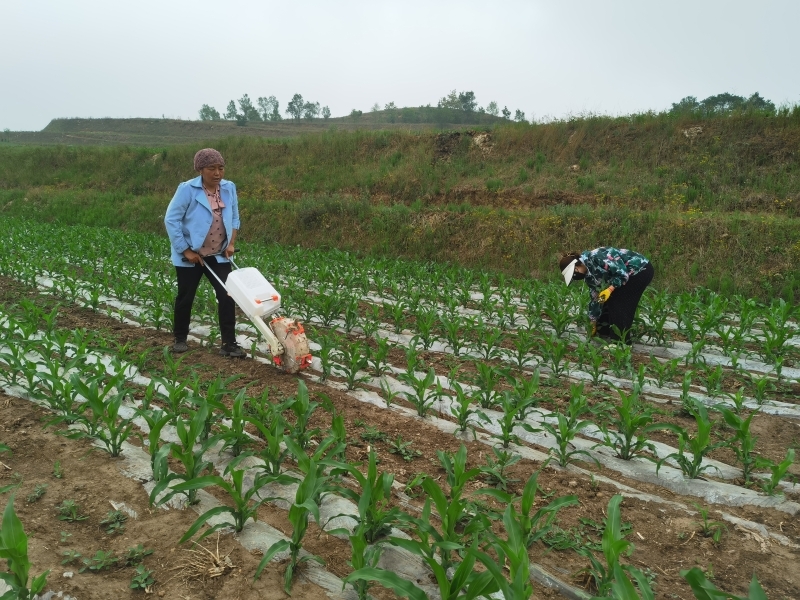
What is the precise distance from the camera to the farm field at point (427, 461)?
230 cm

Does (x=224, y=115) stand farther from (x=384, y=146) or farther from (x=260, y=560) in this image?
(x=260, y=560)

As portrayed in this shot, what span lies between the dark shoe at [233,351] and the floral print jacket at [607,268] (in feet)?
11.4

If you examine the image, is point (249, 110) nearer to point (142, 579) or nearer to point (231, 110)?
point (231, 110)

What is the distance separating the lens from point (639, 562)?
2.45 m

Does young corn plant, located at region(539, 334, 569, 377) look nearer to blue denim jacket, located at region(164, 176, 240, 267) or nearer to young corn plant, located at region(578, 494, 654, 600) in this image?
young corn plant, located at region(578, 494, 654, 600)

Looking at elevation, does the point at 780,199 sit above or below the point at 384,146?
below

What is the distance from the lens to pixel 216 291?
16.7 ft

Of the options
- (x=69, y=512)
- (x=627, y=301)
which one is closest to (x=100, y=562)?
(x=69, y=512)

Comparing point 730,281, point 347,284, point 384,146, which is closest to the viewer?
point 347,284

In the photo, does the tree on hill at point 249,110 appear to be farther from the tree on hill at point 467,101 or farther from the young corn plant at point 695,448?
the young corn plant at point 695,448

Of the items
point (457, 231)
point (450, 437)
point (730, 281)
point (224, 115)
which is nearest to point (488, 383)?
point (450, 437)

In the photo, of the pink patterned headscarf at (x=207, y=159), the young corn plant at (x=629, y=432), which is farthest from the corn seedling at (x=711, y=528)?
the pink patterned headscarf at (x=207, y=159)

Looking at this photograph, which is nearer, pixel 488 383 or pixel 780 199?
pixel 488 383

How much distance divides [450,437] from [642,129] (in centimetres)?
1388
